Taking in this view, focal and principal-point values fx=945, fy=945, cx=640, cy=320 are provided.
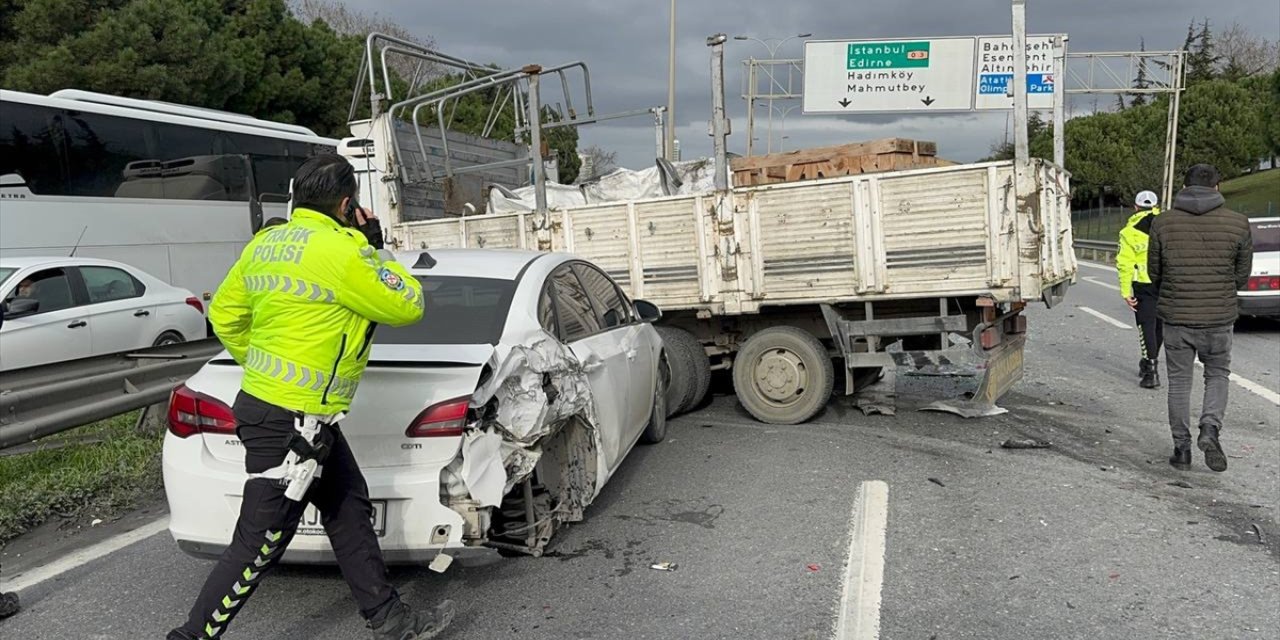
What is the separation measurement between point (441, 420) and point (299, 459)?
66 cm

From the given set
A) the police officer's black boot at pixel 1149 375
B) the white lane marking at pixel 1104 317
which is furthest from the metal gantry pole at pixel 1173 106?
the police officer's black boot at pixel 1149 375

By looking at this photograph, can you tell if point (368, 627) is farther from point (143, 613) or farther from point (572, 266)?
point (572, 266)

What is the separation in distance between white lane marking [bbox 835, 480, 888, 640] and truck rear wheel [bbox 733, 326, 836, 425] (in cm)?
166

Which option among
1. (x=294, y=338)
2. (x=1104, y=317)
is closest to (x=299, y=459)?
(x=294, y=338)

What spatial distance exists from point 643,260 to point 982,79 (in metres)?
15.2

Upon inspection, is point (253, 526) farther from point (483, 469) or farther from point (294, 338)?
point (483, 469)

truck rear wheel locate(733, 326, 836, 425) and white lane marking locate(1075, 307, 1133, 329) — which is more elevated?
truck rear wheel locate(733, 326, 836, 425)

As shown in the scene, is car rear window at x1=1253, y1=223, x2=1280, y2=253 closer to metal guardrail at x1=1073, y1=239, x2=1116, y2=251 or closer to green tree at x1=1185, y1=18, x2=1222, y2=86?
metal guardrail at x1=1073, y1=239, x2=1116, y2=251

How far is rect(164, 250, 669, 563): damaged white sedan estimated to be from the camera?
373cm

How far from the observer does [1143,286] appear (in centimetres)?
927

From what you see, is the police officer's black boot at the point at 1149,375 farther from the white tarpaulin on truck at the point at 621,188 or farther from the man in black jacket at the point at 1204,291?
the white tarpaulin on truck at the point at 621,188

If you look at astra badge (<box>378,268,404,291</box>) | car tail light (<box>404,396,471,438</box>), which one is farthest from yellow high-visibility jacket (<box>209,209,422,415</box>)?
car tail light (<box>404,396,471,438</box>)

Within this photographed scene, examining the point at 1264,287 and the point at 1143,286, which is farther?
the point at 1264,287

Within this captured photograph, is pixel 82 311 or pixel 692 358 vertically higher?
pixel 82 311
